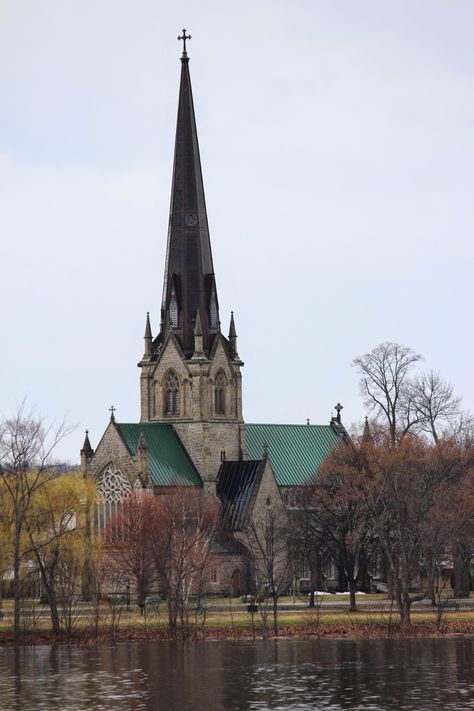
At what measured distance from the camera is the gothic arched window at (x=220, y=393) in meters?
110

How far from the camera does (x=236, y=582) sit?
338 ft

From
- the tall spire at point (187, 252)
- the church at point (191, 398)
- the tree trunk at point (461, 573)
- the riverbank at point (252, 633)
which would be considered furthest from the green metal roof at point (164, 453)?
the riverbank at point (252, 633)

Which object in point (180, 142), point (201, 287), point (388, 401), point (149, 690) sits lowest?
point (149, 690)

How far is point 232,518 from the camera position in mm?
105000

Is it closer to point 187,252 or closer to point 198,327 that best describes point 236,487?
point 198,327

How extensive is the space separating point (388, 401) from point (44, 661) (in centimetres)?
5041

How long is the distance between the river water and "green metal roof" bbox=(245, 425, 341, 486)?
47.1 m

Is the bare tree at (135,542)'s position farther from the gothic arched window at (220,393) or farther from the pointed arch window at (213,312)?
the pointed arch window at (213,312)

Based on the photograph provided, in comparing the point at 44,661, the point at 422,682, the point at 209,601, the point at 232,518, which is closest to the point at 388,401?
the point at 232,518

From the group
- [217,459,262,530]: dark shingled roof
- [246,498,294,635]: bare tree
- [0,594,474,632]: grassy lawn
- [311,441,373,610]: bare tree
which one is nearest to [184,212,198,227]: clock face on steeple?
[217,459,262,530]: dark shingled roof

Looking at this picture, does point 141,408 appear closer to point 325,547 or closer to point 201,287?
point 201,287

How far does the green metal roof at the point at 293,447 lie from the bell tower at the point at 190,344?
11.7 ft

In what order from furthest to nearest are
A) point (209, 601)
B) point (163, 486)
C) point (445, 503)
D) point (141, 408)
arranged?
point (141, 408) < point (163, 486) < point (209, 601) < point (445, 503)

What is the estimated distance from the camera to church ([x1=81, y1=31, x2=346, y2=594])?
10538 centimetres
